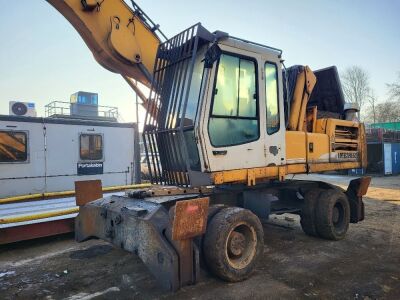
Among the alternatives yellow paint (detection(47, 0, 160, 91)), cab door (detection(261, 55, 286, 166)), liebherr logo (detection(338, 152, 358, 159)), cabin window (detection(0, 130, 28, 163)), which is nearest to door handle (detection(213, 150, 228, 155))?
cab door (detection(261, 55, 286, 166))

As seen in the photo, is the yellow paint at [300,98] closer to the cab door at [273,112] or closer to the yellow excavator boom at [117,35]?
the cab door at [273,112]

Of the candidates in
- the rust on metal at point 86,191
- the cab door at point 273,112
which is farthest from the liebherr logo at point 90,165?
the cab door at point 273,112

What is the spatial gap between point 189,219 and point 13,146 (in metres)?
6.04

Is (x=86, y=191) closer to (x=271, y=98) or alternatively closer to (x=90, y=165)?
(x=271, y=98)

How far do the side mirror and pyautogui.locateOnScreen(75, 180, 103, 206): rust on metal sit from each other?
8.66ft

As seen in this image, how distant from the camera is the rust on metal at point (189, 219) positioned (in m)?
3.46

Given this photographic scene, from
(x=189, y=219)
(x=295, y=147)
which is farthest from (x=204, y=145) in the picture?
(x=295, y=147)

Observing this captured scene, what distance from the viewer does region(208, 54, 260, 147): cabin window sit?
423 cm

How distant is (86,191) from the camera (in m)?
5.09

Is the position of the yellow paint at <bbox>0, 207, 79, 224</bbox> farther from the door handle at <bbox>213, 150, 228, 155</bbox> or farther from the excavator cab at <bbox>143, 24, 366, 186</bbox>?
the door handle at <bbox>213, 150, 228, 155</bbox>

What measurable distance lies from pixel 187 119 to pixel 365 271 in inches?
126

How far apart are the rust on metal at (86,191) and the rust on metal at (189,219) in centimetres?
217

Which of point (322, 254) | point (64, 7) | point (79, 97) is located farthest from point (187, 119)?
point (79, 97)

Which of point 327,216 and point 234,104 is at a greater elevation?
point 234,104
